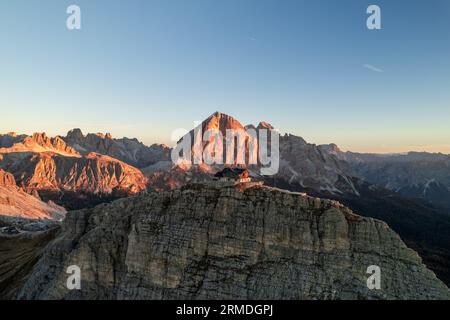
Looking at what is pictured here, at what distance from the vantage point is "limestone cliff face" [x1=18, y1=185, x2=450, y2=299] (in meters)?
51.9

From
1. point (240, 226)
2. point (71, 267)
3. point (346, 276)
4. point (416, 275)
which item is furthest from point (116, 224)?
point (416, 275)

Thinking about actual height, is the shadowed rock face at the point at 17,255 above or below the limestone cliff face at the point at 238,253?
below

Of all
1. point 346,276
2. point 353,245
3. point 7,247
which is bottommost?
point 7,247

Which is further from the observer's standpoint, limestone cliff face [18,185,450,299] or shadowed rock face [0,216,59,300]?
shadowed rock face [0,216,59,300]

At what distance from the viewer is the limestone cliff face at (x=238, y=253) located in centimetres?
5194

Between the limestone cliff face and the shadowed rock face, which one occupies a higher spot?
the limestone cliff face

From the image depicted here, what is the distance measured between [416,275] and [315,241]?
13498mm

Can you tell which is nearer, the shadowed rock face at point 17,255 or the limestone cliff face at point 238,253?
the limestone cliff face at point 238,253

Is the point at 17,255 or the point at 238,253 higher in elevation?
the point at 238,253

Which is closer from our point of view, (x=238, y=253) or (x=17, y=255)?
(x=238, y=253)

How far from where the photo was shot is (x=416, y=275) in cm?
5128

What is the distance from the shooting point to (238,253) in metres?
56.2
